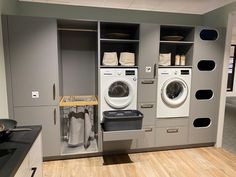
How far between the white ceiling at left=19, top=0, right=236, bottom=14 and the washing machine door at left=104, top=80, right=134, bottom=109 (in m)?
1.30

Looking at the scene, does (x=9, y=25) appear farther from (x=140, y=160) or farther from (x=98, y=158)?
(x=140, y=160)

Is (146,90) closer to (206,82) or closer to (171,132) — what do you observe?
(171,132)

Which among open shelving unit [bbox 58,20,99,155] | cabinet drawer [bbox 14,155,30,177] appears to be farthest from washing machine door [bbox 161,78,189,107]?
cabinet drawer [bbox 14,155,30,177]

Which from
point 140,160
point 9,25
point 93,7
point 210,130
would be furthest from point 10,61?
point 210,130

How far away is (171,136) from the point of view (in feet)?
9.41

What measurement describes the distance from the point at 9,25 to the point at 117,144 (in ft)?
6.82

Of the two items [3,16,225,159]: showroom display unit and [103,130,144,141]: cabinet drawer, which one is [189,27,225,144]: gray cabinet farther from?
[103,130,144,141]: cabinet drawer

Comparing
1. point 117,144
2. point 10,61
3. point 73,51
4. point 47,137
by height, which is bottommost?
point 117,144

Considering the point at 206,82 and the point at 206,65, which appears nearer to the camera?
the point at 206,82

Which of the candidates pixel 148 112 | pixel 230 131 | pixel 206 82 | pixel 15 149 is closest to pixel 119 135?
pixel 148 112

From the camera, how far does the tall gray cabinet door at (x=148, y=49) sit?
2561 mm

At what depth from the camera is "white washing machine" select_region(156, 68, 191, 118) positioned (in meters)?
2.71

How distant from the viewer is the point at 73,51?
3.00 metres

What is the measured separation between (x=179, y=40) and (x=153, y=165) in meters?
1.88
